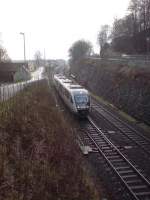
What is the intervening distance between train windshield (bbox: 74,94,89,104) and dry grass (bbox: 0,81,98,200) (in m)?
8.88

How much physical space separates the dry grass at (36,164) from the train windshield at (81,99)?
29.1 feet

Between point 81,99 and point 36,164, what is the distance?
50.7 feet

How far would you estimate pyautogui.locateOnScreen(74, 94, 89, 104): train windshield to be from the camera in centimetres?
2869

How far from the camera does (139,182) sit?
1463cm

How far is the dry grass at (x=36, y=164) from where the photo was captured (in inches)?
464

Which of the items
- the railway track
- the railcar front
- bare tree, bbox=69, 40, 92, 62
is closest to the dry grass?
the railway track

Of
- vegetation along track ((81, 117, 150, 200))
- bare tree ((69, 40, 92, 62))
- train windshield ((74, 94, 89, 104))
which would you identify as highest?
bare tree ((69, 40, 92, 62))

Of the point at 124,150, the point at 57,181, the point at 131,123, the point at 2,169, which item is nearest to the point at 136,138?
the point at 124,150

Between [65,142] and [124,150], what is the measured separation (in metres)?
3.83

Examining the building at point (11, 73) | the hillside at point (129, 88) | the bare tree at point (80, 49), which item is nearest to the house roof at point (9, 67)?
the building at point (11, 73)

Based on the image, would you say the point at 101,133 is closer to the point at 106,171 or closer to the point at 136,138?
the point at 136,138

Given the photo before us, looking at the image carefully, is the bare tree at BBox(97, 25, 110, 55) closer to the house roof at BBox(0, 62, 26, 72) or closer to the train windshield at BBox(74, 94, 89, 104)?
the house roof at BBox(0, 62, 26, 72)

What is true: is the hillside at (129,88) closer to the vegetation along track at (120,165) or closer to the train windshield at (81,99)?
the train windshield at (81,99)

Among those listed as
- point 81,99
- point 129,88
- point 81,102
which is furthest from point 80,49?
point 81,102
